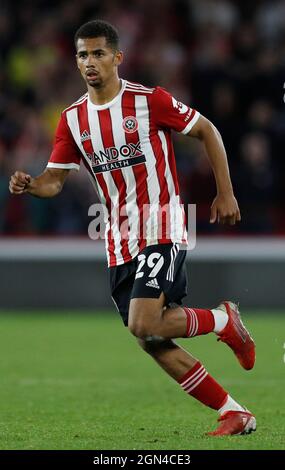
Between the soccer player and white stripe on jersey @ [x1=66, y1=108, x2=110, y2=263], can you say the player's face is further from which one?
white stripe on jersey @ [x1=66, y1=108, x2=110, y2=263]

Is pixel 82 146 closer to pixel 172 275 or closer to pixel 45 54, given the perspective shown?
pixel 172 275

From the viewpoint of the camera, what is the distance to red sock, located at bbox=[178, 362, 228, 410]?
234 inches

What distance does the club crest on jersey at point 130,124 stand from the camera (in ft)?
20.0

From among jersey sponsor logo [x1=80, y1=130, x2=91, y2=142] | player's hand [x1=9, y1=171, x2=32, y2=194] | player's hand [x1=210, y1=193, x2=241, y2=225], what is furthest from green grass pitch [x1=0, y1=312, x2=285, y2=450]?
jersey sponsor logo [x1=80, y1=130, x2=91, y2=142]

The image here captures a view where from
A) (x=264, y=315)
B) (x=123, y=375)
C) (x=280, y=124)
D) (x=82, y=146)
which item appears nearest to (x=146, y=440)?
(x=82, y=146)

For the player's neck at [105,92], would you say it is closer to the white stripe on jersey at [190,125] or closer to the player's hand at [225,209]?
the white stripe on jersey at [190,125]

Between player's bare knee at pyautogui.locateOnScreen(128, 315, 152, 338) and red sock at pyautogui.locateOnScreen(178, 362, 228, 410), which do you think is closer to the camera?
player's bare knee at pyautogui.locateOnScreen(128, 315, 152, 338)

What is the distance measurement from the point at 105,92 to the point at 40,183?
59 centimetres

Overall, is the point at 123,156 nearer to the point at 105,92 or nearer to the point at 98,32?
the point at 105,92

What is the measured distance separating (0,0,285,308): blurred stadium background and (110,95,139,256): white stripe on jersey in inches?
265

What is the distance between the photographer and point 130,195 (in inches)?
239

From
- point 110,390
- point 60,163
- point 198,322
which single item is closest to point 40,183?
point 60,163

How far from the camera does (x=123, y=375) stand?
28.5ft
